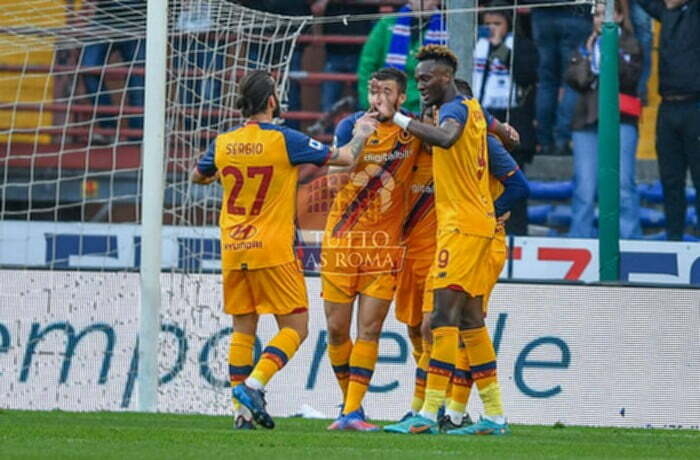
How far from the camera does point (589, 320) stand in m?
11.5

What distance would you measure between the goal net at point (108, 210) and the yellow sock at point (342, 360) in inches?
81.9

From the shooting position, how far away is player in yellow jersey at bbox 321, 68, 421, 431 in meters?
9.56

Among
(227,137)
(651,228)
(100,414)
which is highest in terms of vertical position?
(227,137)

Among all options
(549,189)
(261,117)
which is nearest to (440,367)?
(261,117)

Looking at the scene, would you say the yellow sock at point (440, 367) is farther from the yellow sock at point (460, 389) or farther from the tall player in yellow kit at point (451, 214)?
the yellow sock at point (460, 389)

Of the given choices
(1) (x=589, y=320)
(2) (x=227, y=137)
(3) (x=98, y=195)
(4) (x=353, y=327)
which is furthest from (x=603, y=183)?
(3) (x=98, y=195)

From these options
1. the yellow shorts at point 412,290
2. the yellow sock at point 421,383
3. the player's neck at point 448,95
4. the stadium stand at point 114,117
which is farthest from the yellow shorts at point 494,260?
the stadium stand at point 114,117

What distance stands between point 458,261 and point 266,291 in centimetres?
124

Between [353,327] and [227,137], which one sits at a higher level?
A: [227,137]

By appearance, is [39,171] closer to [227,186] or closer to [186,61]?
[186,61]

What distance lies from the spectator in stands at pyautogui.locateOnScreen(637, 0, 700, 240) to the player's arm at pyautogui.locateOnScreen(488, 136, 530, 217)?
13.6ft

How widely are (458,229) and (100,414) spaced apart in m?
3.42

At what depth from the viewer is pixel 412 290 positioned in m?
9.82

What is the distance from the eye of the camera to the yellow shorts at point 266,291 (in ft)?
30.5
